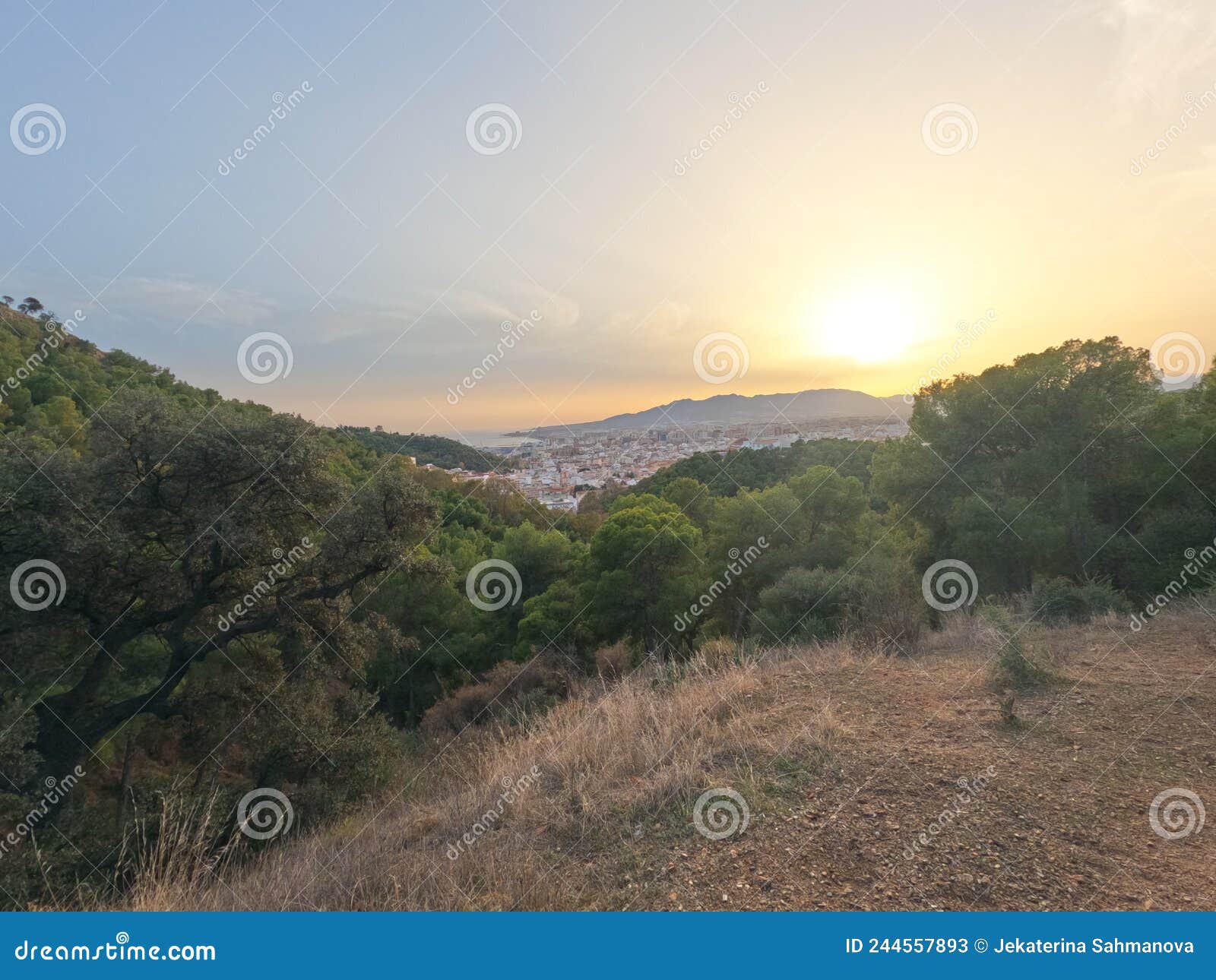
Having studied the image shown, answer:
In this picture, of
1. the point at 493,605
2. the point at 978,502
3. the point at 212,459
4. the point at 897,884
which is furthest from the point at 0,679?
the point at 978,502

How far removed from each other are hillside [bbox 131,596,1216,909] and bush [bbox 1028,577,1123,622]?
9.55 feet

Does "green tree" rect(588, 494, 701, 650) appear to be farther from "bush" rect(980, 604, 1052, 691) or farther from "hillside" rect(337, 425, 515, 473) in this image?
"hillside" rect(337, 425, 515, 473)

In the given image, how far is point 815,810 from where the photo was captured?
3.20 meters

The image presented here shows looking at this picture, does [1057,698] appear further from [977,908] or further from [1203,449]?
[1203,449]

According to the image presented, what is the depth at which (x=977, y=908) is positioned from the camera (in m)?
2.44

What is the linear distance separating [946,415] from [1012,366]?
1.86 metres

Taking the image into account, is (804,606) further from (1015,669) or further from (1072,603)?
(1015,669)

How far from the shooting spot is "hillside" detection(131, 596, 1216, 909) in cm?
260

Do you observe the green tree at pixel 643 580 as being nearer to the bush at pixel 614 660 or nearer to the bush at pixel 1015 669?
the bush at pixel 614 660

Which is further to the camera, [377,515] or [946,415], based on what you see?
[946,415]

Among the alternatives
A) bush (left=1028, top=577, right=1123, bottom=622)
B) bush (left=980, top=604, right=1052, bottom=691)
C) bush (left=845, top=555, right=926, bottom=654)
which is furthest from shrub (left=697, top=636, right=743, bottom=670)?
bush (left=1028, top=577, right=1123, bottom=622)

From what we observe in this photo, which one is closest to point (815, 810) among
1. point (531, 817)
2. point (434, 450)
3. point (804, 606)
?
point (531, 817)

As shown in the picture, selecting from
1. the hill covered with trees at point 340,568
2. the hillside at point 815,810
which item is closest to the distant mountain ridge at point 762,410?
the hill covered with trees at point 340,568

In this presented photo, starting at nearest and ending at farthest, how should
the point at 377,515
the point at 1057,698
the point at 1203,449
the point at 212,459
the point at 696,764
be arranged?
the point at 696,764, the point at 1057,698, the point at 212,459, the point at 377,515, the point at 1203,449
